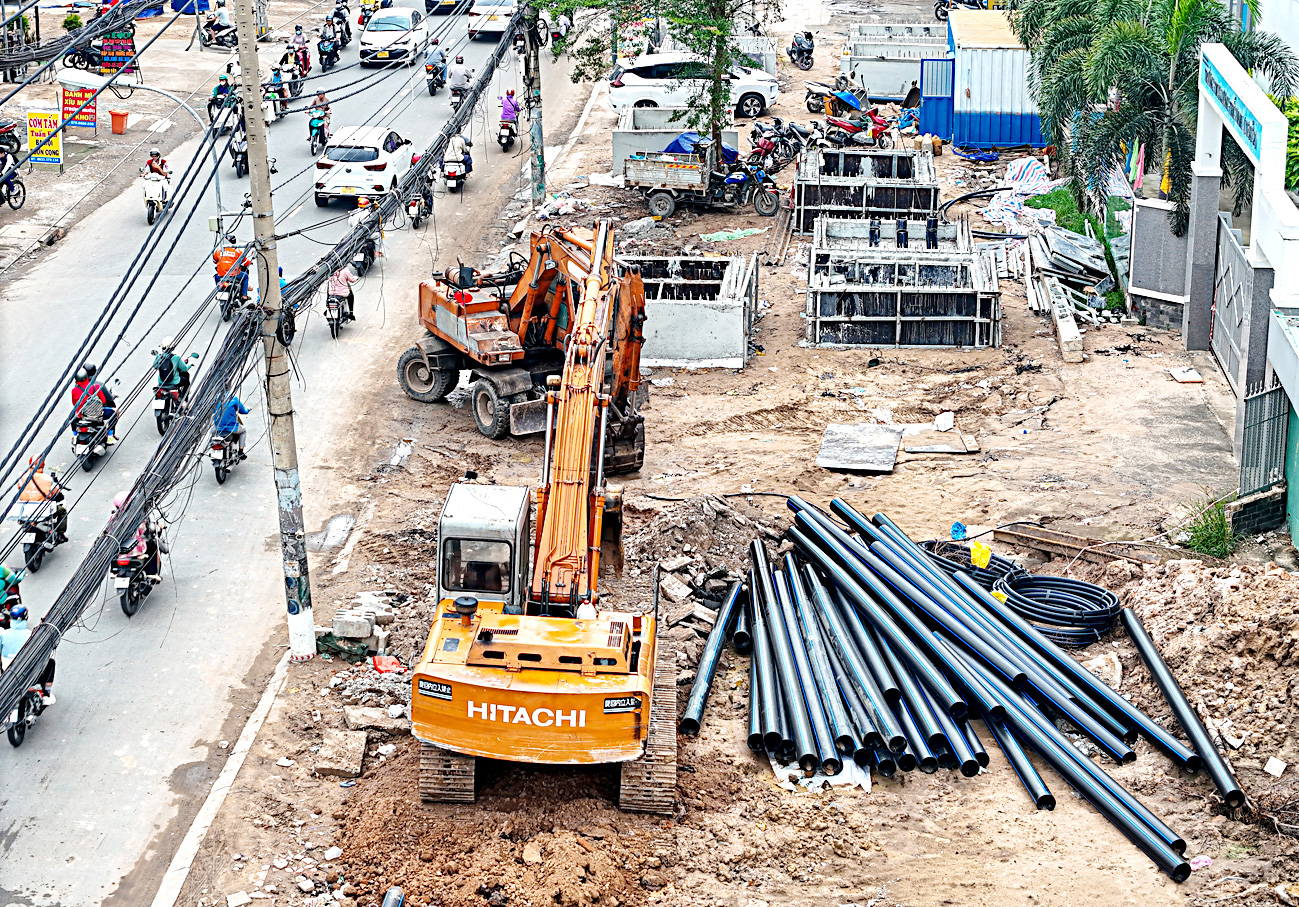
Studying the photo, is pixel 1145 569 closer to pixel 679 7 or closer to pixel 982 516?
pixel 982 516

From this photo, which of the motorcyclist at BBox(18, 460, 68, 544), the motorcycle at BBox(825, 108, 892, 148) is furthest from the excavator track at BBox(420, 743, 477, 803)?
the motorcycle at BBox(825, 108, 892, 148)

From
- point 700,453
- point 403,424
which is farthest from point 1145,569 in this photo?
point 403,424

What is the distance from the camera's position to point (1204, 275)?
89.7ft

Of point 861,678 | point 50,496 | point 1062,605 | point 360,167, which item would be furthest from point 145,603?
point 360,167

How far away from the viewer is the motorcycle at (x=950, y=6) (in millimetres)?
59312

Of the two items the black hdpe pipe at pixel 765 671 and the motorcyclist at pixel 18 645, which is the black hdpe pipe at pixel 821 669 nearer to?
the black hdpe pipe at pixel 765 671

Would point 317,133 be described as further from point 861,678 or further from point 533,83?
point 861,678

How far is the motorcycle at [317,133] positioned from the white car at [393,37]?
776 cm

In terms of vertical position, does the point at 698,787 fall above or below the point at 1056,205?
below

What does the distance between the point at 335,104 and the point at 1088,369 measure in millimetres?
27083

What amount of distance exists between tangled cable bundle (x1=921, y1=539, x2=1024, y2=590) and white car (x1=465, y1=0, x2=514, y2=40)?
3722 cm

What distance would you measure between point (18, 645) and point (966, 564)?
10.9 m

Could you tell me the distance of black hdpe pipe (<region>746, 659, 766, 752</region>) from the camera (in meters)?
16.2

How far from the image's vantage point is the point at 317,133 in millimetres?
41281
